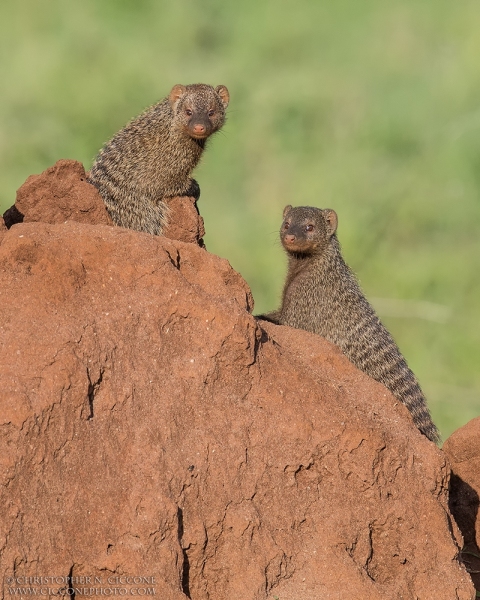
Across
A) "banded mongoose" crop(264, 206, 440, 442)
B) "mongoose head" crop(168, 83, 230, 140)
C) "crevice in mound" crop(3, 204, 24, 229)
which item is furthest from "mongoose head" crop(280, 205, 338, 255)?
"crevice in mound" crop(3, 204, 24, 229)

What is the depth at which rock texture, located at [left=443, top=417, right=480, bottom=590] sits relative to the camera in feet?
19.6

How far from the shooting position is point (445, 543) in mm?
4609

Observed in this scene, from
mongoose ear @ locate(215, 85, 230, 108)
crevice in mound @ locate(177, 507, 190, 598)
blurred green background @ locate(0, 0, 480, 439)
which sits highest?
blurred green background @ locate(0, 0, 480, 439)

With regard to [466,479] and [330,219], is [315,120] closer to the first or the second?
[330,219]

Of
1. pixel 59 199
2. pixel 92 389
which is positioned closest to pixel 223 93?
pixel 59 199

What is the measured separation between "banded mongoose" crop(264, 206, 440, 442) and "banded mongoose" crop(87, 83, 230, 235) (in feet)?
2.59

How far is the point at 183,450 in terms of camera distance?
13.8 feet

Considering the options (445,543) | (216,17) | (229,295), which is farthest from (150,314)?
(216,17)

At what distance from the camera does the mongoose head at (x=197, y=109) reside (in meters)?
6.64

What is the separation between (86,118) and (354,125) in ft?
11.5

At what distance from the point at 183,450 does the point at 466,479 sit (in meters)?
2.42

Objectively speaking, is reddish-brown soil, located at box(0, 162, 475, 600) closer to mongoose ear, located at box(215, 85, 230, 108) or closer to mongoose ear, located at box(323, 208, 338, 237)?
mongoose ear, located at box(323, 208, 338, 237)

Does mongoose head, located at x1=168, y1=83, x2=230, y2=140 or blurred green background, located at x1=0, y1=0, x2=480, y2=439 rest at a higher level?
blurred green background, located at x1=0, y1=0, x2=480, y2=439

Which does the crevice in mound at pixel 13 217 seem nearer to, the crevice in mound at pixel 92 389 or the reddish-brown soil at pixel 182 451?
the reddish-brown soil at pixel 182 451
